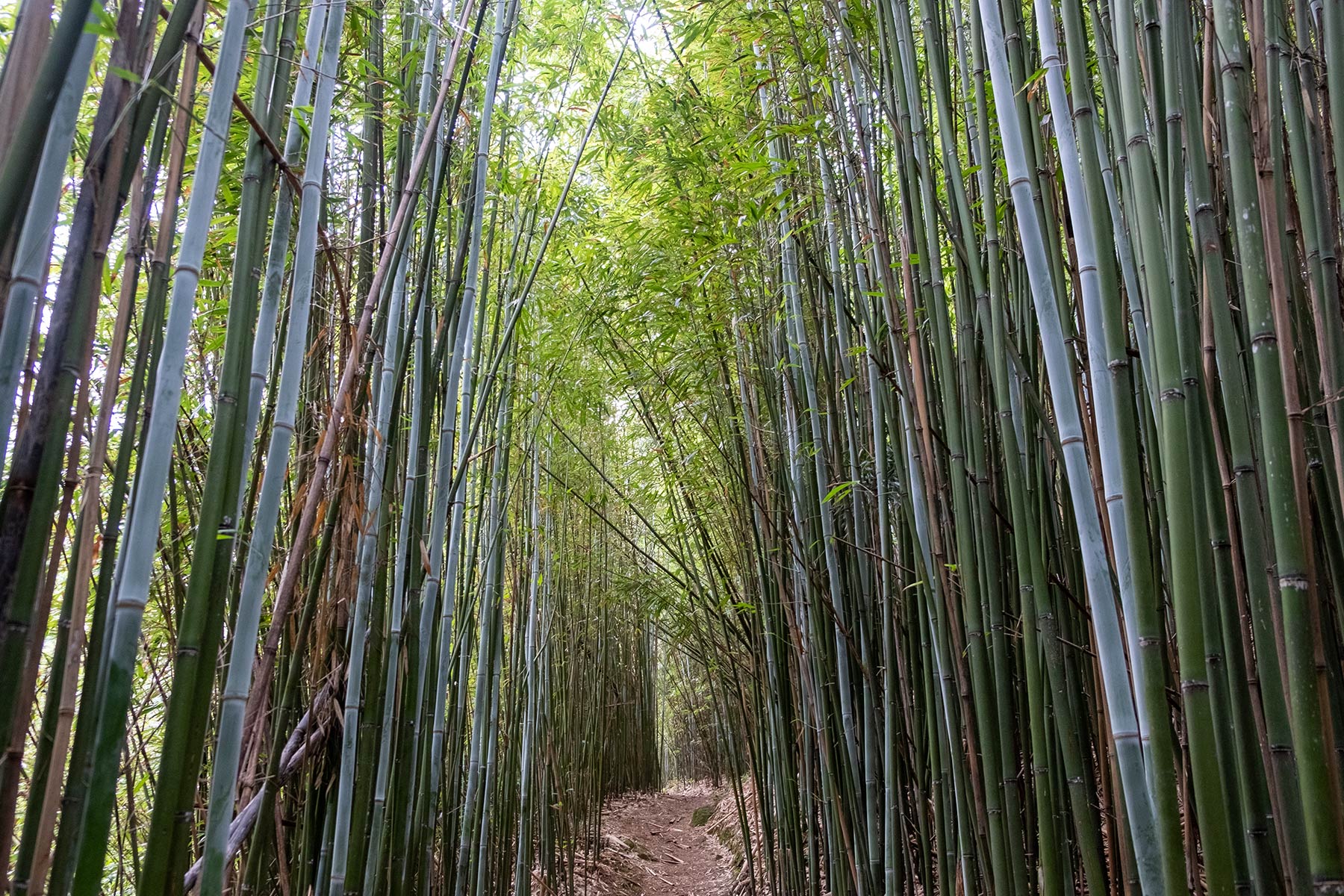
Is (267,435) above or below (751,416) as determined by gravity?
below

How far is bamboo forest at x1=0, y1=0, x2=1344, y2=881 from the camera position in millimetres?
843

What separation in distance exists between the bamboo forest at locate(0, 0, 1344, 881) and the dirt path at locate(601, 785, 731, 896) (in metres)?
2.13

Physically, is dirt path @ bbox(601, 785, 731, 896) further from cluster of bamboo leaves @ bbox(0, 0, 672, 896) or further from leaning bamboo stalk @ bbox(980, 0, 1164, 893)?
leaning bamboo stalk @ bbox(980, 0, 1164, 893)

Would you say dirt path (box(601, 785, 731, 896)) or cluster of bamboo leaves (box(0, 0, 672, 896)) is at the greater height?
cluster of bamboo leaves (box(0, 0, 672, 896))

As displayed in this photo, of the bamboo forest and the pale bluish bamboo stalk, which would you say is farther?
the pale bluish bamboo stalk

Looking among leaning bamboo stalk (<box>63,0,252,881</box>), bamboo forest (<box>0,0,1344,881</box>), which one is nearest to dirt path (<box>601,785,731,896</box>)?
bamboo forest (<box>0,0,1344,881</box>)

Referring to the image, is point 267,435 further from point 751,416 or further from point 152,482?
point 751,416

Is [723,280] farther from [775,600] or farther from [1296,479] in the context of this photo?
[1296,479]

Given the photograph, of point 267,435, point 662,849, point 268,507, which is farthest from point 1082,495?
point 662,849

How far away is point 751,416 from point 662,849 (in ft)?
15.8

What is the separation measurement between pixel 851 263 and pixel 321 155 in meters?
1.54

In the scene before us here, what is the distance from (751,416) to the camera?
259cm

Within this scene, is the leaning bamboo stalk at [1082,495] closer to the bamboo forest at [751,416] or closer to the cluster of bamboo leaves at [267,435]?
the bamboo forest at [751,416]

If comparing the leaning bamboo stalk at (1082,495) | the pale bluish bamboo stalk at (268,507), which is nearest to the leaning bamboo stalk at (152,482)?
the pale bluish bamboo stalk at (268,507)
